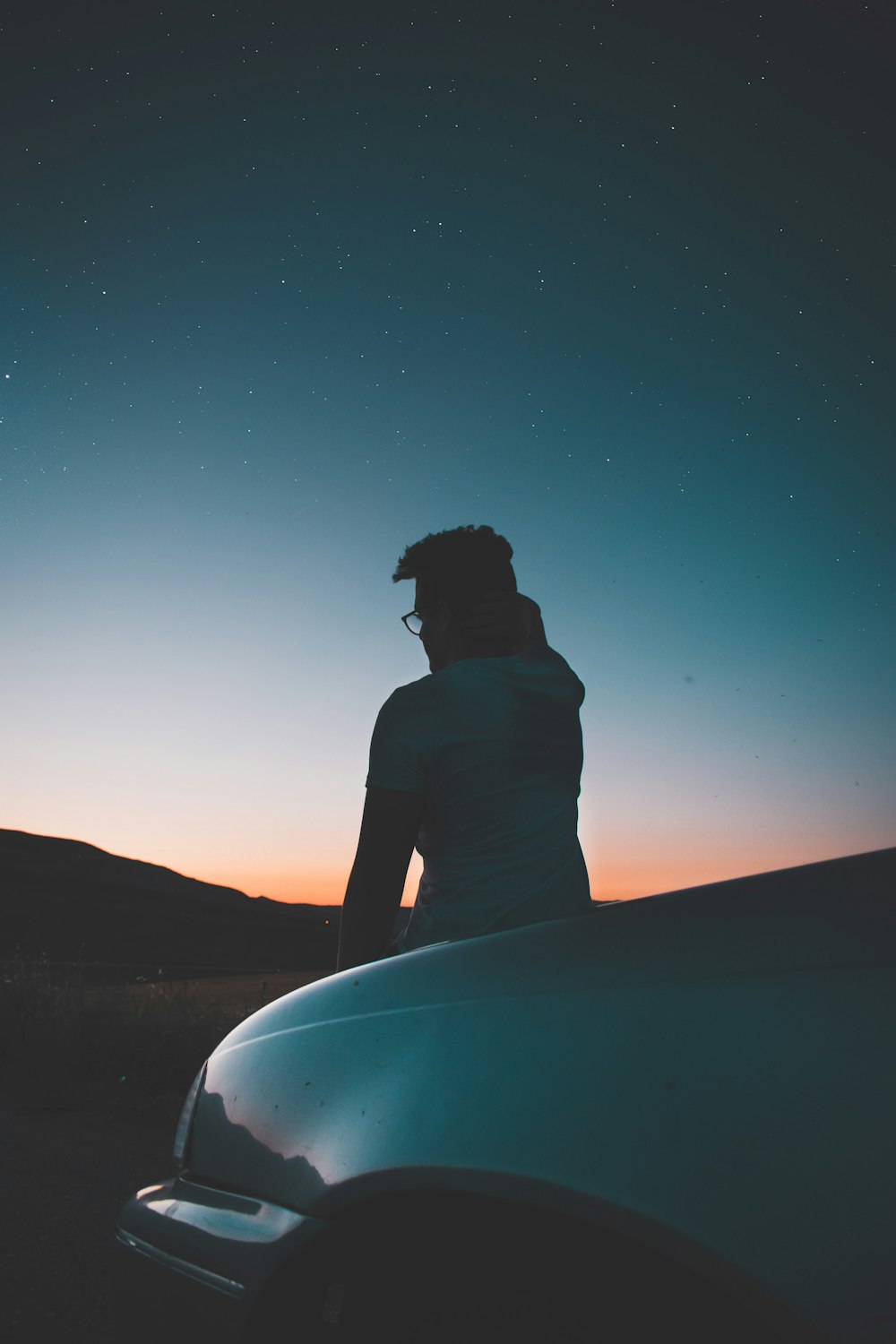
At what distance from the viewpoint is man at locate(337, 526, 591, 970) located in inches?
75.5

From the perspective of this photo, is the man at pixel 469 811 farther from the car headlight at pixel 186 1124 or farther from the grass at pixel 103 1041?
the grass at pixel 103 1041

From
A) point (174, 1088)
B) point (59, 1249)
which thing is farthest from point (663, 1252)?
point (174, 1088)

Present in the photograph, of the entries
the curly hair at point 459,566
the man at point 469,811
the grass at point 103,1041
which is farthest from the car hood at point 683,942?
the grass at point 103,1041

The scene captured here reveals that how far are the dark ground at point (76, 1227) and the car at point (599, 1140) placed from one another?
271mm

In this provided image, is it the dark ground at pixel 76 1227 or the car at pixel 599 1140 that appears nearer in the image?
the car at pixel 599 1140

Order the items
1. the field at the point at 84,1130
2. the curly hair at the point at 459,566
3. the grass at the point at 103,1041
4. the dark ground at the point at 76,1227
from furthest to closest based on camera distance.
→ the grass at the point at 103,1041 < the field at the point at 84,1130 < the curly hair at the point at 459,566 < the dark ground at the point at 76,1227

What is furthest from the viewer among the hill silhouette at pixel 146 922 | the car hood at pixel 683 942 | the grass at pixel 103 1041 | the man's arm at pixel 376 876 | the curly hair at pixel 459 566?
the hill silhouette at pixel 146 922

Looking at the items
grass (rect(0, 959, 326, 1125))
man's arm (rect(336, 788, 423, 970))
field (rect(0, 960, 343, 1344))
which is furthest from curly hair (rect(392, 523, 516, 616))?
grass (rect(0, 959, 326, 1125))

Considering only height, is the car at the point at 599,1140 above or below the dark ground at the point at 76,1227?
above

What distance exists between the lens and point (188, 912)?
2431 inches

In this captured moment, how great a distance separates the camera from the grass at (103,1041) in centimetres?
721

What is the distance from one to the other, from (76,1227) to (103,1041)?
4.81 metres

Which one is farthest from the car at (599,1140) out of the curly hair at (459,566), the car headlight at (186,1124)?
the curly hair at (459,566)

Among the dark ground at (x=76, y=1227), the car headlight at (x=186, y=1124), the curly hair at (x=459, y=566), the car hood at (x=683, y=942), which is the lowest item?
the dark ground at (x=76, y=1227)
